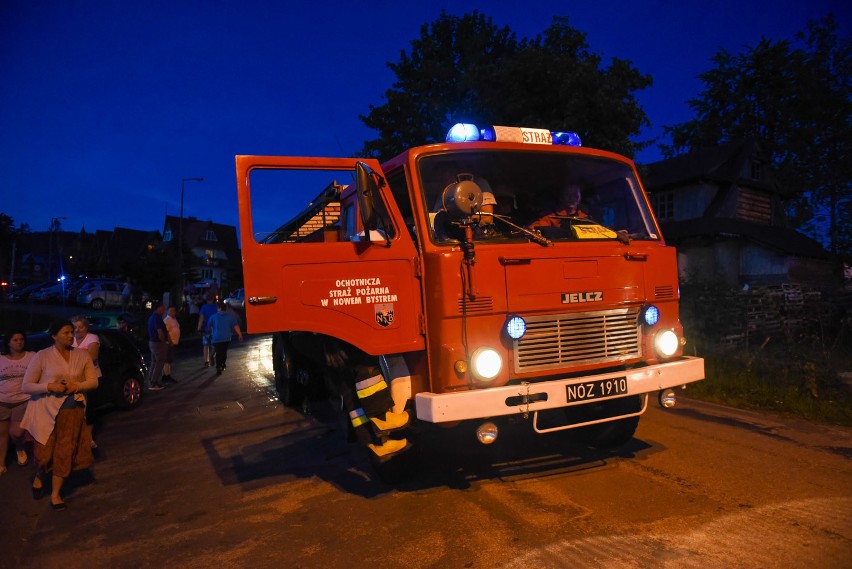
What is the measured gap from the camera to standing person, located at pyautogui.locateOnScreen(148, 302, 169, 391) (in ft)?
36.0

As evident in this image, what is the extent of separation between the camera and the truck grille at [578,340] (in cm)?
420

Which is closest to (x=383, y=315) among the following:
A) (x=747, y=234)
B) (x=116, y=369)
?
(x=116, y=369)

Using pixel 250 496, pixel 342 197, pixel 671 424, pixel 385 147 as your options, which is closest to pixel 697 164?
pixel 385 147

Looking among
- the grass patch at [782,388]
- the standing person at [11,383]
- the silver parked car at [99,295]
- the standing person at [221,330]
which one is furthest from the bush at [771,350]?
the silver parked car at [99,295]

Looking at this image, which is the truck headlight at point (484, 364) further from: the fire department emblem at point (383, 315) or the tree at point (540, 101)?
the tree at point (540, 101)

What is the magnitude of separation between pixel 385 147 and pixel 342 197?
50.1 feet

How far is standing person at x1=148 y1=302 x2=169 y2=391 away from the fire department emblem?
8.20 metres

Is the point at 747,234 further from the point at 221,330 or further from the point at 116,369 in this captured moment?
the point at 116,369

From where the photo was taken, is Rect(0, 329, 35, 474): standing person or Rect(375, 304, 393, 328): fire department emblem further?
Rect(0, 329, 35, 474): standing person

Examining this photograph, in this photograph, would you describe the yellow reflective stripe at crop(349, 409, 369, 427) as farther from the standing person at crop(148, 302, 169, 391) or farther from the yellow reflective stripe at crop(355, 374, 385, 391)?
the standing person at crop(148, 302, 169, 391)

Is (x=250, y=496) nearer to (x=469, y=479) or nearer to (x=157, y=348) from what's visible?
(x=469, y=479)

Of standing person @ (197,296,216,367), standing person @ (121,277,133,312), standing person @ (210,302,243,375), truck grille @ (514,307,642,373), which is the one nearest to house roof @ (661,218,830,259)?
standing person @ (197,296,216,367)

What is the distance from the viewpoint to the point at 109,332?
9133 mm

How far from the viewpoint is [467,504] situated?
14.1 ft
